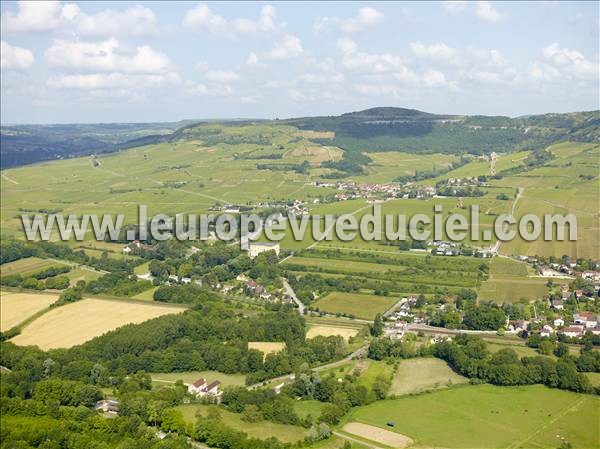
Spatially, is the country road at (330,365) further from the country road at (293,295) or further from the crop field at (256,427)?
the country road at (293,295)

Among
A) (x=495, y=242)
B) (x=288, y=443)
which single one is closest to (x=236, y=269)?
(x=495, y=242)

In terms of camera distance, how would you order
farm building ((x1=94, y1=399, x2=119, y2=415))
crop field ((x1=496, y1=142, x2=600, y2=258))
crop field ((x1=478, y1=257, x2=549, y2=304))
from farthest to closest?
crop field ((x1=496, y1=142, x2=600, y2=258))
crop field ((x1=478, y1=257, x2=549, y2=304))
farm building ((x1=94, y1=399, x2=119, y2=415))

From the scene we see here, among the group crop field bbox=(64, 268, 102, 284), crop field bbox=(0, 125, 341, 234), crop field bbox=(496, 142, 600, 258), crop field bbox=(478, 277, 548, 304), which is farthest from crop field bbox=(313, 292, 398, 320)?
crop field bbox=(0, 125, 341, 234)

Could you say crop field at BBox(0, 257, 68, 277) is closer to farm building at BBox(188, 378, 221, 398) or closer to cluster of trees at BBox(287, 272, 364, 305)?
cluster of trees at BBox(287, 272, 364, 305)

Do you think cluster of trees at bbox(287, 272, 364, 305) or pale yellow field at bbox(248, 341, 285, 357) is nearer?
pale yellow field at bbox(248, 341, 285, 357)

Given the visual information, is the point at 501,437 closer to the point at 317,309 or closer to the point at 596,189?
the point at 317,309

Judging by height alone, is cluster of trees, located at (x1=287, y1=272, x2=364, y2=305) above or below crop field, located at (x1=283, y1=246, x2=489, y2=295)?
below
